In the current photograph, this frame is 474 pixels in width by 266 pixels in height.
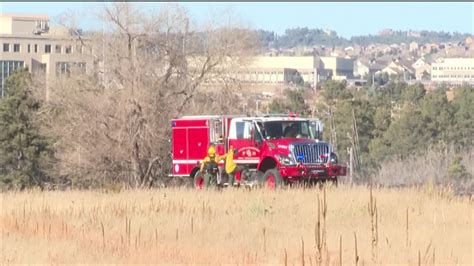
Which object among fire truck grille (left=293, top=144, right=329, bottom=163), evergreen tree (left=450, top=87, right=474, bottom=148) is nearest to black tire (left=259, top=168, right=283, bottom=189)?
fire truck grille (left=293, top=144, right=329, bottom=163)

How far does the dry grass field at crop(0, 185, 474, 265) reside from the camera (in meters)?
14.6

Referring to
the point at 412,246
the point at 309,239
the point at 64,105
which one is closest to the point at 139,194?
Result: the point at 309,239

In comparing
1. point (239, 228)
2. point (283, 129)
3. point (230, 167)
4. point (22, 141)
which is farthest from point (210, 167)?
point (22, 141)

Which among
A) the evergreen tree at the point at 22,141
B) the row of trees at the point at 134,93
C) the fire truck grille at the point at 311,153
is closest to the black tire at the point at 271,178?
the fire truck grille at the point at 311,153

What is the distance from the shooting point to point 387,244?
1547 centimetres

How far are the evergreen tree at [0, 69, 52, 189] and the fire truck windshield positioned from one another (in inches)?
1263

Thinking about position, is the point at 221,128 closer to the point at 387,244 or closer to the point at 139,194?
the point at 139,194

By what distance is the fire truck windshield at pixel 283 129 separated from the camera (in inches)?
1281

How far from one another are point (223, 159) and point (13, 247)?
16.5 metres

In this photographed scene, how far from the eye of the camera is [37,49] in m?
128

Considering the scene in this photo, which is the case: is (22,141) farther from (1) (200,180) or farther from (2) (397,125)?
(1) (200,180)

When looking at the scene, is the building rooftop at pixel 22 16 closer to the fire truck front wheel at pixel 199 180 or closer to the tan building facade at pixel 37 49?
the tan building facade at pixel 37 49

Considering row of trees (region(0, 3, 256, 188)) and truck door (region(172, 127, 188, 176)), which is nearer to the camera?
truck door (region(172, 127, 188, 176))

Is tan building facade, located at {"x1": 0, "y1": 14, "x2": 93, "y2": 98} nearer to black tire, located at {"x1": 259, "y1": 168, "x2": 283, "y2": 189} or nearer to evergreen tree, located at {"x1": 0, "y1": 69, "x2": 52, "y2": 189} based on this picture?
evergreen tree, located at {"x1": 0, "y1": 69, "x2": 52, "y2": 189}
